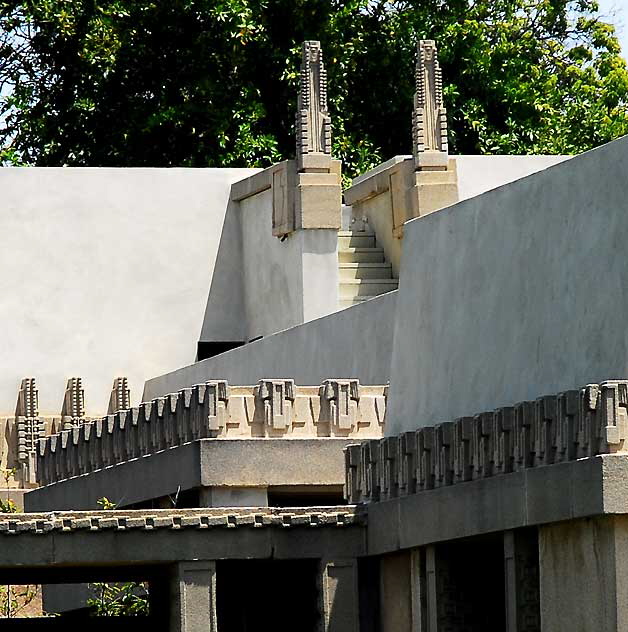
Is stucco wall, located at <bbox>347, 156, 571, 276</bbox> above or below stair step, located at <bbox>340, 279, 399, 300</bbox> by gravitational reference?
above

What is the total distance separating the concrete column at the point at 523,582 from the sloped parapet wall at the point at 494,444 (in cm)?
70

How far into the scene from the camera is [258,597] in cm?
2662

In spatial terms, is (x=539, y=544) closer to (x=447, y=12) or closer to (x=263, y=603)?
(x=263, y=603)

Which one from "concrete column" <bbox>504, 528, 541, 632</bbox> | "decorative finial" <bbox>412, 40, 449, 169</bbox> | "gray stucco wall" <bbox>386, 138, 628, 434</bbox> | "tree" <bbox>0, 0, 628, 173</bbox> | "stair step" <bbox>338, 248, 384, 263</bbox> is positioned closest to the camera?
"concrete column" <bbox>504, 528, 541, 632</bbox>

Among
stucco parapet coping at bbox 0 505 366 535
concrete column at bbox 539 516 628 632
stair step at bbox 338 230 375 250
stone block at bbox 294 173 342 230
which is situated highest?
stone block at bbox 294 173 342 230

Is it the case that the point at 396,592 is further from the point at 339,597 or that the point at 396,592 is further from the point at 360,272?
the point at 360,272

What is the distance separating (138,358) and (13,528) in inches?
666

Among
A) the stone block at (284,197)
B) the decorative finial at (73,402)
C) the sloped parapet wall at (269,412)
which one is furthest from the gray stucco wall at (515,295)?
the decorative finial at (73,402)

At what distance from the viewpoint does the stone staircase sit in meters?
36.8

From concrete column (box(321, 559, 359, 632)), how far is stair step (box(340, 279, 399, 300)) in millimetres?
12962

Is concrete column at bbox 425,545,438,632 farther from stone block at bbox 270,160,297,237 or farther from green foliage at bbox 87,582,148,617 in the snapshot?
stone block at bbox 270,160,297,237

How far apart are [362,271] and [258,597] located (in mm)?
11362

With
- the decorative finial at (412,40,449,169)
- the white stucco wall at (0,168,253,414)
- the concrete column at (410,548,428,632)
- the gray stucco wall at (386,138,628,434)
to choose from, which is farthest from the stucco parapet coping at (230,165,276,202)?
the concrete column at (410,548,428,632)

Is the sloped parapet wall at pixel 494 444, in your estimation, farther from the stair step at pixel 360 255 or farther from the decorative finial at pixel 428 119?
the stair step at pixel 360 255
